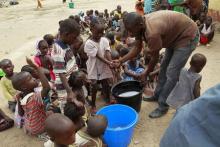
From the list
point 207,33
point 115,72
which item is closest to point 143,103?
point 115,72

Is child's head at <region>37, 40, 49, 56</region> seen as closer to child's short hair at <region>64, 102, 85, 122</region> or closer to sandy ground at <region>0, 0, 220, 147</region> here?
sandy ground at <region>0, 0, 220, 147</region>

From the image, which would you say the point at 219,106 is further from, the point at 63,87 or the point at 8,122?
the point at 8,122

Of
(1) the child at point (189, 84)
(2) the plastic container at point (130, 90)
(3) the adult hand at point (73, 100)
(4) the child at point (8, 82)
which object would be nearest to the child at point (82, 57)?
(2) the plastic container at point (130, 90)

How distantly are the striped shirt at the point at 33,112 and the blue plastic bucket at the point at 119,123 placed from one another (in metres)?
0.79

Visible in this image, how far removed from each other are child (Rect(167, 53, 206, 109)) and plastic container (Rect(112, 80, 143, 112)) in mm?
429

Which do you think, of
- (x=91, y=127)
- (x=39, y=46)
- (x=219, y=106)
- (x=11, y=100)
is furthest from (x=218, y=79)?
(x=219, y=106)

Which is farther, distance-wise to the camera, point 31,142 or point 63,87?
point 31,142

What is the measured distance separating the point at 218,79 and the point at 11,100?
3613 millimetres

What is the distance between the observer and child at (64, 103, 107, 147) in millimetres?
2607

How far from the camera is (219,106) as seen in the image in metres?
0.69

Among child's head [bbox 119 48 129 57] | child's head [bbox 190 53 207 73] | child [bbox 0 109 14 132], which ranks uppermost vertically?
child's head [bbox 190 53 207 73]

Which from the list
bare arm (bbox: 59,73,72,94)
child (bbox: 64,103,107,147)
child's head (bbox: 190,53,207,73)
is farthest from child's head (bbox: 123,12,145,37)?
child (bbox: 64,103,107,147)

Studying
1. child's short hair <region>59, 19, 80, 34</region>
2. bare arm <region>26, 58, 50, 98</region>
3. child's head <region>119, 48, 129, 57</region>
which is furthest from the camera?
child's head <region>119, 48, 129, 57</region>

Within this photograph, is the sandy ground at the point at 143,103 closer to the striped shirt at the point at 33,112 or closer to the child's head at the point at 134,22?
the striped shirt at the point at 33,112
